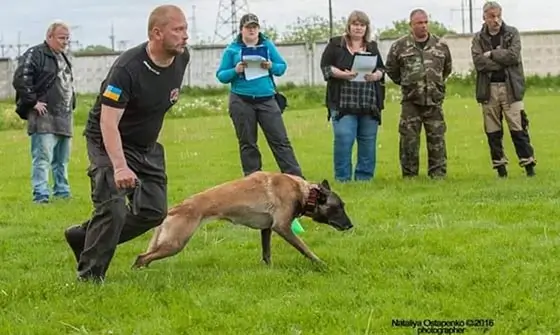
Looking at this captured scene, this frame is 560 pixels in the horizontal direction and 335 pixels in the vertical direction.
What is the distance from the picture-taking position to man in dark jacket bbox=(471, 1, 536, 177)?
11.1m

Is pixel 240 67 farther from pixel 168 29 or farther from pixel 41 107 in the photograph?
pixel 168 29

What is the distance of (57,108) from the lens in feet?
36.0

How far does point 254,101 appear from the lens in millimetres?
10047

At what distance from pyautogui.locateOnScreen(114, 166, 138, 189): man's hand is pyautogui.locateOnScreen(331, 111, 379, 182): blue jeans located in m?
5.79

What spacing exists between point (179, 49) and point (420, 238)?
266 centimetres

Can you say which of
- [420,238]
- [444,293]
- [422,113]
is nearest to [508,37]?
[422,113]

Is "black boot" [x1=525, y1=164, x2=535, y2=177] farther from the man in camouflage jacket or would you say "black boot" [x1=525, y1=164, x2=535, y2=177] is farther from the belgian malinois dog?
the belgian malinois dog

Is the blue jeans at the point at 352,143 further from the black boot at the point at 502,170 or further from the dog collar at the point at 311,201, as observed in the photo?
the dog collar at the point at 311,201

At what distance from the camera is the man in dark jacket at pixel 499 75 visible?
11141mm

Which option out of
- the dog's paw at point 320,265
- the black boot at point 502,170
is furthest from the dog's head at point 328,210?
the black boot at point 502,170

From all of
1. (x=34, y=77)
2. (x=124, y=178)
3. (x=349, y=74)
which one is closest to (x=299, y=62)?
(x=349, y=74)

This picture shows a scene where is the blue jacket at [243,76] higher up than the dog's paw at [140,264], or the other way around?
the blue jacket at [243,76]

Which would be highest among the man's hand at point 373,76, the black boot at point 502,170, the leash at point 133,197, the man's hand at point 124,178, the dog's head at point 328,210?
the man's hand at point 373,76

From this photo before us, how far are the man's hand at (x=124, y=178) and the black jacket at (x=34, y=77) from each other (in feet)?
16.7
